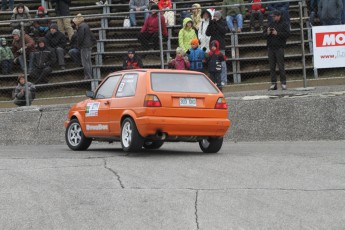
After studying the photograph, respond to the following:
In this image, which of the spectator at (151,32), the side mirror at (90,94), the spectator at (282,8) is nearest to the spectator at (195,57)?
the spectator at (151,32)

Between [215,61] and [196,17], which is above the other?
[196,17]

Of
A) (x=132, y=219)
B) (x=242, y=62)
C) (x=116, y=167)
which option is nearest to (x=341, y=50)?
(x=242, y=62)

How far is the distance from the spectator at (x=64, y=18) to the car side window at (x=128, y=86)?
6.52 m

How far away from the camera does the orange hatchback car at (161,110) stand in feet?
53.2

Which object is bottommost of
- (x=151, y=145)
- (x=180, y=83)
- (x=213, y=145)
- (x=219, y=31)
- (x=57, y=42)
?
(x=151, y=145)

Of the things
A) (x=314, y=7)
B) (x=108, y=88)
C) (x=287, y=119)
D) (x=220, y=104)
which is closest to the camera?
(x=220, y=104)

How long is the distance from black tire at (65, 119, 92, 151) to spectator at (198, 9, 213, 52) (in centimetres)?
494

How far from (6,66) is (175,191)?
12.8m

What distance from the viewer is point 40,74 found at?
76.2 feet

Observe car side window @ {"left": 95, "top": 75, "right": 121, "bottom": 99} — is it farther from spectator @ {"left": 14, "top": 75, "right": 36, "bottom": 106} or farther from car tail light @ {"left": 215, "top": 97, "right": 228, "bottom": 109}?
spectator @ {"left": 14, "top": 75, "right": 36, "bottom": 106}

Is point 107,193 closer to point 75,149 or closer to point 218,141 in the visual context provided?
point 218,141

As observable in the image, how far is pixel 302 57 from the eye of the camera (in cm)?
2245

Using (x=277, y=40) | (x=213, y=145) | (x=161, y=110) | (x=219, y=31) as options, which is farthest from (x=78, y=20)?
(x=161, y=110)

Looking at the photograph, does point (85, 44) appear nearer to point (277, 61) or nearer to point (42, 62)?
point (42, 62)
